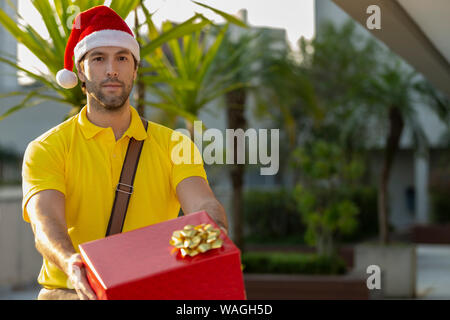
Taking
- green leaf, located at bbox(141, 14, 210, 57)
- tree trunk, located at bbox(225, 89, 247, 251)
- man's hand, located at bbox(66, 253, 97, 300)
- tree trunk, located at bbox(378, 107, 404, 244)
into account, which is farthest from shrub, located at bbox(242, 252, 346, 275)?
man's hand, located at bbox(66, 253, 97, 300)

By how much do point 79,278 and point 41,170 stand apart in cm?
43

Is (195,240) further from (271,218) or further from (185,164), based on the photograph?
(271,218)

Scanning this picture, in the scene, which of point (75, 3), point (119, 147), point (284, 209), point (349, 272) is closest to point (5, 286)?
point (349, 272)

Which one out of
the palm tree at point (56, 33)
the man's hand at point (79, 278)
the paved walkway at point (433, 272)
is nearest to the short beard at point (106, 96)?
the man's hand at point (79, 278)

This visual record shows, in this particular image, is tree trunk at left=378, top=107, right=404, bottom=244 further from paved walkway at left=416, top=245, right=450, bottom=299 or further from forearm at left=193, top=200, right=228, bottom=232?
forearm at left=193, top=200, right=228, bottom=232

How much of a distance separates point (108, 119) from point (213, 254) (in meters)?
0.69

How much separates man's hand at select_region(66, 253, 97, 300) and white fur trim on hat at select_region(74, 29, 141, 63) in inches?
25.2

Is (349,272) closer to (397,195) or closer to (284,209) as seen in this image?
(284,209)

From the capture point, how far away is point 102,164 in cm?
188

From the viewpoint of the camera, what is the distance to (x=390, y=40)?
15.3ft

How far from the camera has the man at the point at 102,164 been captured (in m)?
1.81

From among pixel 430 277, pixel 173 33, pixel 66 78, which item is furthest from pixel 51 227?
pixel 430 277

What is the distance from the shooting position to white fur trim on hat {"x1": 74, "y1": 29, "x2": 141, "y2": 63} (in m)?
1.89

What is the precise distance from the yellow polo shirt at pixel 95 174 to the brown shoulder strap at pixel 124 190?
0.02 m
